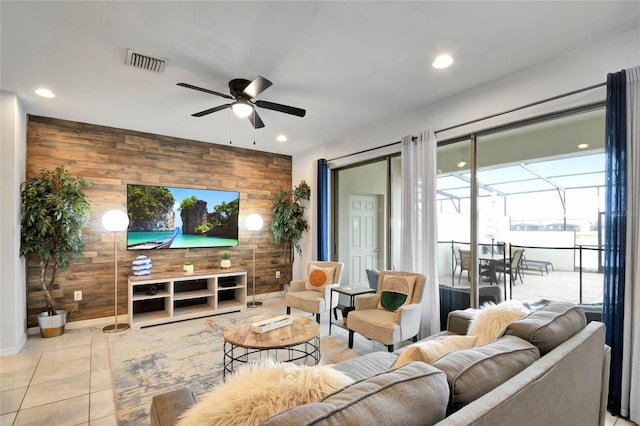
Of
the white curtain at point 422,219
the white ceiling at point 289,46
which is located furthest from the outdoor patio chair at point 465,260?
the white ceiling at point 289,46

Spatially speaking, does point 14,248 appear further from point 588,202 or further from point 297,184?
point 588,202

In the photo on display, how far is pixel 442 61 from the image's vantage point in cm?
264

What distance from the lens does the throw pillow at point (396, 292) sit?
328 cm

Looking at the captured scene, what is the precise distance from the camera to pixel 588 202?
2.59 m

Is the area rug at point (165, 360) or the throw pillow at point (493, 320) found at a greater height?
the throw pillow at point (493, 320)

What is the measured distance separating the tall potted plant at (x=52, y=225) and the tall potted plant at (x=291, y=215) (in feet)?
8.86

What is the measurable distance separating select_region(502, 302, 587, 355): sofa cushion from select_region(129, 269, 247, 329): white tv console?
4.06 metres

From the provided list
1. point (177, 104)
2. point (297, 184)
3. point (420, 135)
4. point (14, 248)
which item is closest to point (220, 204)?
point (297, 184)

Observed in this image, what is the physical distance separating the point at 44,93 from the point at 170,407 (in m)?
3.59

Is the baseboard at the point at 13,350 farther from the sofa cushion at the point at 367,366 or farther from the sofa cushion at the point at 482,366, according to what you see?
the sofa cushion at the point at 482,366

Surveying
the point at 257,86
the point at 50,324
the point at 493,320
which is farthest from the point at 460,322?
the point at 50,324

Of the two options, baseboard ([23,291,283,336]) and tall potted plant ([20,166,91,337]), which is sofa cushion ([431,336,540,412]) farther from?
baseboard ([23,291,283,336])

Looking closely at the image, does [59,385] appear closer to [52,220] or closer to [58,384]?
[58,384]

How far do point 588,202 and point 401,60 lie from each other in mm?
1943
